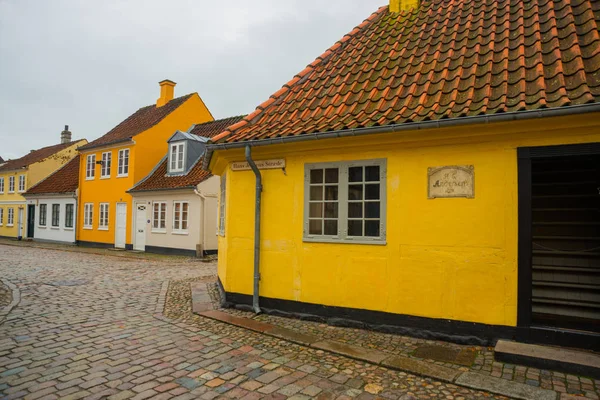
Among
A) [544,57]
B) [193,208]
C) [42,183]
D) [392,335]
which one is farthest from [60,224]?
[544,57]

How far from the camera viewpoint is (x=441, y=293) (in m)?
5.50

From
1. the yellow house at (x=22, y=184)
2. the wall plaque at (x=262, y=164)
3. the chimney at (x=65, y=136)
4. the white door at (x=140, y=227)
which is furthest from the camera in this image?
the chimney at (x=65, y=136)

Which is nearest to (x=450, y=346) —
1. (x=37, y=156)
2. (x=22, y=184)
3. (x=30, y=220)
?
(x=30, y=220)

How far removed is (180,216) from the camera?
717 inches

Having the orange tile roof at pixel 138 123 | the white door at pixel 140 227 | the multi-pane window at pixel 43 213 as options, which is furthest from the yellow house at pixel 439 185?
the multi-pane window at pixel 43 213

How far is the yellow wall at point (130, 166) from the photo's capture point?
20719 mm

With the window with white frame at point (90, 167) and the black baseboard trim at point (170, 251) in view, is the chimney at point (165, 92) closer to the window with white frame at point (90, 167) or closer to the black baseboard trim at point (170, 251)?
the window with white frame at point (90, 167)

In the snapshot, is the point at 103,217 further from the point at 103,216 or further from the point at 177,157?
the point at 177,157

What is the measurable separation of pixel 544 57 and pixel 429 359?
454 centimetres

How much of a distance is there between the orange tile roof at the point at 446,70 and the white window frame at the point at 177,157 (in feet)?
40.1

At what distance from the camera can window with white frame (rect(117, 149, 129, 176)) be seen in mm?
21070

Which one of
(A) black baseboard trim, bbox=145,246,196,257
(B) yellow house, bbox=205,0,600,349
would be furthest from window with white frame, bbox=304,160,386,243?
(A) black baseboard trim, bbox=145,246,196,257

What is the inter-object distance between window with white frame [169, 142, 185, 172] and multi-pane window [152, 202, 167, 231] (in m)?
1.92

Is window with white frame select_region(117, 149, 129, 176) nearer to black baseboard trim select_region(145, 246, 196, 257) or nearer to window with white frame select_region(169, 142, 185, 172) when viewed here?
window with white frame select_region(169, 142, 185, 172)
